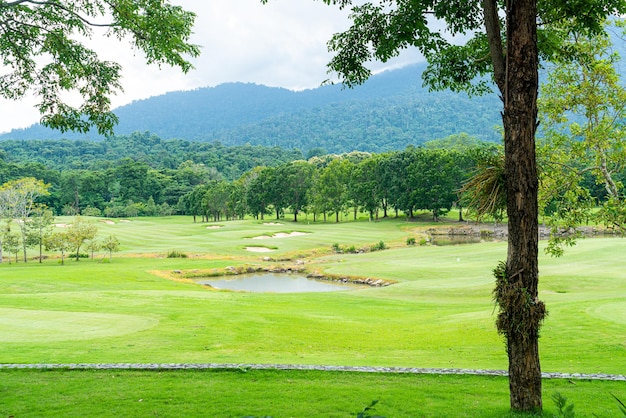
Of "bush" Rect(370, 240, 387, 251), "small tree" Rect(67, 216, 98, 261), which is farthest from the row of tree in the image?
"small tree" Rect(67, 216, 98, 261)

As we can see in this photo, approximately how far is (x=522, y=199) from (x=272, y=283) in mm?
29617

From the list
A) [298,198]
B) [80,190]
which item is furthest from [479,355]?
[80,190]

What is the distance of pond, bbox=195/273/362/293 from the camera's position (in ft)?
106

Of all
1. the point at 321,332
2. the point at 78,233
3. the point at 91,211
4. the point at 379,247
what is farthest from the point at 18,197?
the point at 91,211

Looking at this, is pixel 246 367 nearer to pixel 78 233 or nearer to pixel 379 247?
pixel 78 233

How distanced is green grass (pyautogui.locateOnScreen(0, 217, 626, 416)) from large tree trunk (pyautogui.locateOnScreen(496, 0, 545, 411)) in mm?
1156

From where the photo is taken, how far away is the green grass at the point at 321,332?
27.3 feet

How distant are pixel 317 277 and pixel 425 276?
340 inches

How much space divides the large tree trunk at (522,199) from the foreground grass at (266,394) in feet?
3.02

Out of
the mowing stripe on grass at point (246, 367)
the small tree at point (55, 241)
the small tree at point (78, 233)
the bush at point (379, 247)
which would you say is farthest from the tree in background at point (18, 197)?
the mowing stripe on grass at point (246, 367)

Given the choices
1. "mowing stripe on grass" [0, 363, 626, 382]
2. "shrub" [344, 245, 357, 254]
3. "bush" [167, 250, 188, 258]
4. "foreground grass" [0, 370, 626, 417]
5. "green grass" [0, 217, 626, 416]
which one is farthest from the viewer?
"shrub" [344, 245, 357, 254]

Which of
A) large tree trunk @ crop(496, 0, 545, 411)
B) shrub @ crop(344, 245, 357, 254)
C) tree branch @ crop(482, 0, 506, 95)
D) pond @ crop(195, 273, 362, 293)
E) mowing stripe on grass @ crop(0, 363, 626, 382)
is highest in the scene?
tree branch @ crop(482, 0, 506, 95)

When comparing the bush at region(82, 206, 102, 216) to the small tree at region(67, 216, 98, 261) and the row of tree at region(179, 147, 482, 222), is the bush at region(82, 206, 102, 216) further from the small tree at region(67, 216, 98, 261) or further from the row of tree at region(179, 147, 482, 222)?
the small tree at region(67, 216, 98, 261)

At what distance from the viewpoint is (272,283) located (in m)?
35.1
